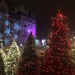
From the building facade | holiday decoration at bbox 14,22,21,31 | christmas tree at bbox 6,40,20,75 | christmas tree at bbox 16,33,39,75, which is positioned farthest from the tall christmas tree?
holiday decoration at bbox 14,22,21,31

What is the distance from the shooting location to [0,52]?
1767 centimetres

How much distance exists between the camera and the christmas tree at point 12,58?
695 inches

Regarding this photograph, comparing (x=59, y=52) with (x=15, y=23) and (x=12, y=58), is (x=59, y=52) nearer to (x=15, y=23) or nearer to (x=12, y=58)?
(x=12, y=58)

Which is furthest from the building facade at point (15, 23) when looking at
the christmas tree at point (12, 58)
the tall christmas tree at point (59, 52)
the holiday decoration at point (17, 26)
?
the tall christmas tree at point (59, 52)

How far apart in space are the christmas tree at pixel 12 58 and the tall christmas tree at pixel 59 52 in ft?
15.5

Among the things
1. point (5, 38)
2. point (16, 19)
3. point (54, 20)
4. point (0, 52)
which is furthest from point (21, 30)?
point (54, 20)

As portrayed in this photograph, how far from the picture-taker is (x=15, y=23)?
53.7 metres

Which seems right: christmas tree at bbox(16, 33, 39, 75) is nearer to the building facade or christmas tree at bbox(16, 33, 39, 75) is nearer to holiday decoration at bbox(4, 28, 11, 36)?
the building facade

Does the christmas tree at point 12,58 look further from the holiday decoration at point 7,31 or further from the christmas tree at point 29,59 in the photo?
the holiday decoration at point 7,31

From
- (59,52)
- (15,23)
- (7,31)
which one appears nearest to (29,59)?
(59,52)

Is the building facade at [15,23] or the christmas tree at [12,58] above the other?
the building facade at [15,23]

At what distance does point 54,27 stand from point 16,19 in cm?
4124

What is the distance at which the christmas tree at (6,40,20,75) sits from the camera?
17641mm

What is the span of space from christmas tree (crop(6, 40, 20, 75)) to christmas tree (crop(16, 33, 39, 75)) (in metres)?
2.55
